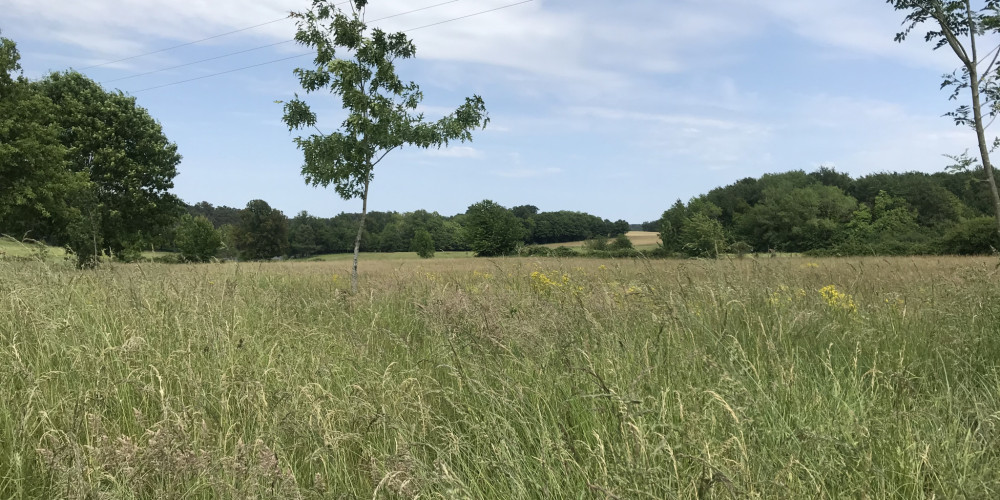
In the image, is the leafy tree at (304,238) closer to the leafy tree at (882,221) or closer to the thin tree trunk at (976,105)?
the leafy tree at (882,221)

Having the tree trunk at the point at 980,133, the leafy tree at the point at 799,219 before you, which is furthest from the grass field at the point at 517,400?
the leafy tree at the point at 799,219

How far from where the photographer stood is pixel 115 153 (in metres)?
24.4

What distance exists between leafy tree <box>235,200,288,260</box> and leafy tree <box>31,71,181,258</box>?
1516 inches

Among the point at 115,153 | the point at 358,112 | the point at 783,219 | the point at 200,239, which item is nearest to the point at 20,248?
the point at 358,112

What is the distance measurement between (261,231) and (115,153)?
1665 inches

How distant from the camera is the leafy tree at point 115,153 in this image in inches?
953

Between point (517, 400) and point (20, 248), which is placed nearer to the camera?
point (517, 400)

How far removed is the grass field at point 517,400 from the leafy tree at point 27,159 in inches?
732

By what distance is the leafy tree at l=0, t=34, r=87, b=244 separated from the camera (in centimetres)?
1884

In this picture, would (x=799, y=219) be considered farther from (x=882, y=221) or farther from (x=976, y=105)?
(x=976, y=105)

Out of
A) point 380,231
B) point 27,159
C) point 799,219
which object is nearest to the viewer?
point 27,159

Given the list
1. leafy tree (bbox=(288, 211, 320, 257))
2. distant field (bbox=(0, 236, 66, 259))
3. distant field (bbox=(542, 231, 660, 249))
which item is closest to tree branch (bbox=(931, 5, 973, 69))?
distant field (bbox=(0, 236, 66, 259))

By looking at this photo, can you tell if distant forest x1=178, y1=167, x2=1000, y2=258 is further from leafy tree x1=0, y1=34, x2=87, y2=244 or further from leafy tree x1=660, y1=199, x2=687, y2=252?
leafy tree x1=0, y1=34, x2=87, y2=244

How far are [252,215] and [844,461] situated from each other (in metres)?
71.9
